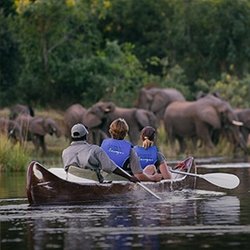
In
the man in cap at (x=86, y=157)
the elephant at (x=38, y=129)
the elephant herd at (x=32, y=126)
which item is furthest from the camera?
the elephant at (x=38, y=129)

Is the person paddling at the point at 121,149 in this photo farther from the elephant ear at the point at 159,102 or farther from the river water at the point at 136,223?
the elephant ear at the point at 159,102

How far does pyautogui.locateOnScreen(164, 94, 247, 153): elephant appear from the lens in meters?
46.1

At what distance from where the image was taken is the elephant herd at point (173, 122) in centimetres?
4512

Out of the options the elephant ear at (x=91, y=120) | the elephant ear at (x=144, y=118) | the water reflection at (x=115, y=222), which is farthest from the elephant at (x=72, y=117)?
the water reflection at (x=115, y=222)

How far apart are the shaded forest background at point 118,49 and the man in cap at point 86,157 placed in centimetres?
2676

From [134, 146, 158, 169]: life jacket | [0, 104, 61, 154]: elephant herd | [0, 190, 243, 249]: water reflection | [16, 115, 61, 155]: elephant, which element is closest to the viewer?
[0, 190, 243, 249]: water reflection

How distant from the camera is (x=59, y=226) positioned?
55.0 ft

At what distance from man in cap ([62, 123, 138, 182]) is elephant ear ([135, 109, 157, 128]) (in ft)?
84.7

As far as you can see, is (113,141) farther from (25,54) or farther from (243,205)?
(25,54)

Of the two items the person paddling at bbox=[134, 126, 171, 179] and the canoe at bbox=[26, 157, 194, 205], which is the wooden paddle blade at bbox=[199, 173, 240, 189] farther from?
the canoe at bbox=[26, 157, 194, 205]

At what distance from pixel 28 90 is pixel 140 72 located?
630 centimetres

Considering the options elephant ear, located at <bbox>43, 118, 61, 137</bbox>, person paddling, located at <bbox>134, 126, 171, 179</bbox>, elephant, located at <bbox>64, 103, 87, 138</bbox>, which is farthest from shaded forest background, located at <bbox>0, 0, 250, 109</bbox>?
person paddling, located at <bbox>134, 126, 171, 179</bbox>

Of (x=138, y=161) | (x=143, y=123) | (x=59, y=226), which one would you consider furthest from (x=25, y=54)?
(x=59, y=226)

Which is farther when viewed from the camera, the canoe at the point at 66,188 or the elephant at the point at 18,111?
the elephant at the point at 18,111
